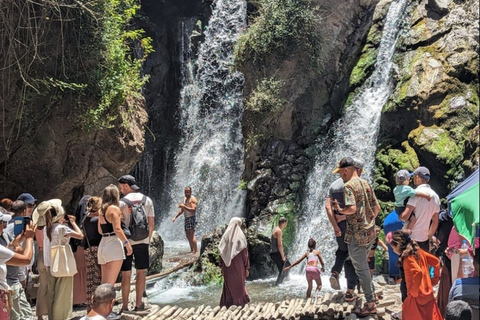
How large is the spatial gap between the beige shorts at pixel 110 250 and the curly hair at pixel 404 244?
10.6ft

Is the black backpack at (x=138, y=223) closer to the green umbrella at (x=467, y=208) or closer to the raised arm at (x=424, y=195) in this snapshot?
the raised arm at (x=424, y=195)


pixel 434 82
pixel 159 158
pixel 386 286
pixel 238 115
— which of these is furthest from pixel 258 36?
pixel 386 286

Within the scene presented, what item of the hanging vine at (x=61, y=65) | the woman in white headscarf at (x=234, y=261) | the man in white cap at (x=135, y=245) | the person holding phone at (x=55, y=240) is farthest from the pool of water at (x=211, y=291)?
the hanging vine at (x=61, y=65)

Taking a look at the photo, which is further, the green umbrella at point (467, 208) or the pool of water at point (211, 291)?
the pool of water at point (211, 291)

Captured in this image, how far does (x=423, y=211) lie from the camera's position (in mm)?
6367

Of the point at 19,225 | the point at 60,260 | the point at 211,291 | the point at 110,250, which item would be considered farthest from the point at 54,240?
the point at 211,291

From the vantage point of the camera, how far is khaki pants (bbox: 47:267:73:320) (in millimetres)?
6559

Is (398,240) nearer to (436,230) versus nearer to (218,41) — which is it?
(436,230)

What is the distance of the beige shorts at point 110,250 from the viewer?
20.7 feet

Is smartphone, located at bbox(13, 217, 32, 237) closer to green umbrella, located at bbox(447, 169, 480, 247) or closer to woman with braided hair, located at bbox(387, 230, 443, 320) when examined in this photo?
woman with braided hair, located at bbox(387, 230, 443, 320)

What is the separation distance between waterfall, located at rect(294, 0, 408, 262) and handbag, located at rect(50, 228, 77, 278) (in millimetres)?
7218

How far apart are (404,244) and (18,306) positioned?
4165mm

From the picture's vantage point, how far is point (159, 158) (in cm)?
2014

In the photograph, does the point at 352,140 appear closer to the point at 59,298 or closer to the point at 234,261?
the point at 234,261
